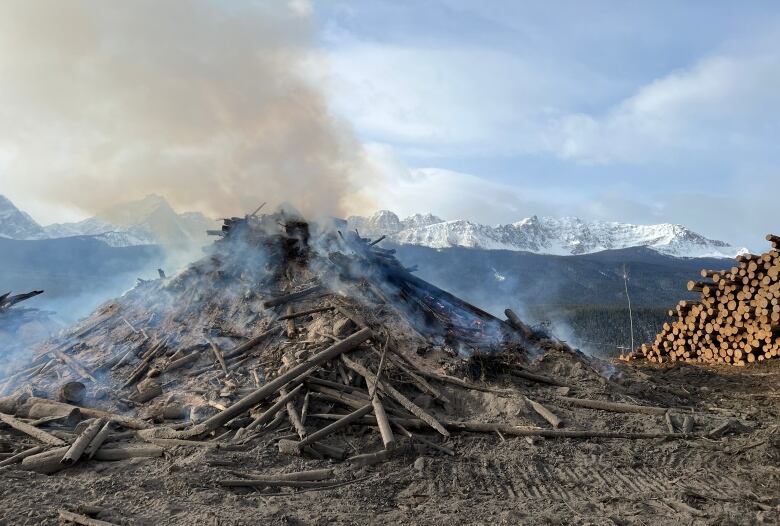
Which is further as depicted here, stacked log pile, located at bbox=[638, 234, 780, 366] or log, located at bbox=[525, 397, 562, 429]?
stacked log pile, located at bbox=[638, 234, 780, 366]

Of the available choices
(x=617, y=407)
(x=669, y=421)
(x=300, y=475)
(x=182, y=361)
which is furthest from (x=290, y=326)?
Answer: (x=669, y=421)

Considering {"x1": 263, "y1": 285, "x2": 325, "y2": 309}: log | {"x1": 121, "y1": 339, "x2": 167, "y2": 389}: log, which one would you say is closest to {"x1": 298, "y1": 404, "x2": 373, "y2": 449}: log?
{"x1": 263, "y1": 285, "x2": 325, "y2": 309}: log

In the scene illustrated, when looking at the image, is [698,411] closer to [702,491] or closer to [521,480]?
[702,491]

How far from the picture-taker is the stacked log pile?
13586 millimetres

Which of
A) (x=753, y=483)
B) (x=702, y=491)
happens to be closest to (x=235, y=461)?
(x=702, y=491)

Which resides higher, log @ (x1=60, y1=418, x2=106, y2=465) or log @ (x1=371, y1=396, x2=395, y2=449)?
log @ (x1=371, y1=396, x2=395, y2=449)

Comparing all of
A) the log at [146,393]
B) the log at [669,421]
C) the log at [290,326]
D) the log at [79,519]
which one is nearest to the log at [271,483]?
the log at [79,519]

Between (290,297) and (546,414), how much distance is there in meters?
6.42

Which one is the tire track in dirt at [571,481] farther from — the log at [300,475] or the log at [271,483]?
the log at [271,483]

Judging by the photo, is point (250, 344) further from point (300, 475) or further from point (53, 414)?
point (300, 475)

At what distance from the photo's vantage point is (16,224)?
16625 cm

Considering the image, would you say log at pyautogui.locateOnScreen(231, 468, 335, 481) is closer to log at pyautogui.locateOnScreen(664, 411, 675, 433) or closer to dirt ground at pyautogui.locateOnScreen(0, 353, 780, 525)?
dirt ground at pyautogui.locateOnScreen(0, 353, 780, 525)

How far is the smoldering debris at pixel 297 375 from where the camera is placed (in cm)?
735

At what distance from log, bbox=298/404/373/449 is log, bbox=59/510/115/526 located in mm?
2626
